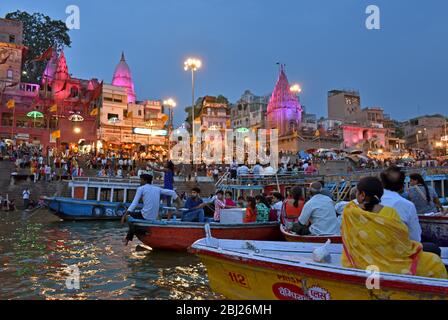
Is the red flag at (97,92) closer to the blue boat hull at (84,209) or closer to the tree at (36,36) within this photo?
the tree at (36,36)

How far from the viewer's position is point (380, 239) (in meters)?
3.63

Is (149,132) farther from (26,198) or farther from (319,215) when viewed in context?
(319,215)

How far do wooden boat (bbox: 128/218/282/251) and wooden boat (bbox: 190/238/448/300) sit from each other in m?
4.28

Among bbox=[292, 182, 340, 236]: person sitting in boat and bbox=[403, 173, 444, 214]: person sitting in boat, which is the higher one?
bbox=[403, 173, 444, 214]: person sitting in boat

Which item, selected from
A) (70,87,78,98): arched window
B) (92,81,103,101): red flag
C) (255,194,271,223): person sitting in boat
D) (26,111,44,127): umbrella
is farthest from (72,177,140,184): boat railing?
(70,87,78,98): arched window

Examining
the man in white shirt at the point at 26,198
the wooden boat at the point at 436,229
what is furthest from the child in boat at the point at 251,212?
the man in white shirt at the point at 26,198

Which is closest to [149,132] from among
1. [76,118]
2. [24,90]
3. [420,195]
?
[76,118]

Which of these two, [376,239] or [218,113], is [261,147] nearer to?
[218,113]

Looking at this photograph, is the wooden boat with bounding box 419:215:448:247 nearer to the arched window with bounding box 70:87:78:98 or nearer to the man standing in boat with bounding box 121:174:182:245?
the man standing in boat with bounding box 121:174:182:245

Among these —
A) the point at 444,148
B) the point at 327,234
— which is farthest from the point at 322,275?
the point at 444,148

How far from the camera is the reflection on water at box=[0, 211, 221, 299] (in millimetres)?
6828

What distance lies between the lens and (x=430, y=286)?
3473 mm

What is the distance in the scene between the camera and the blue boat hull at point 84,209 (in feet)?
65.5

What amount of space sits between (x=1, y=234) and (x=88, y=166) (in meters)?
21.3
